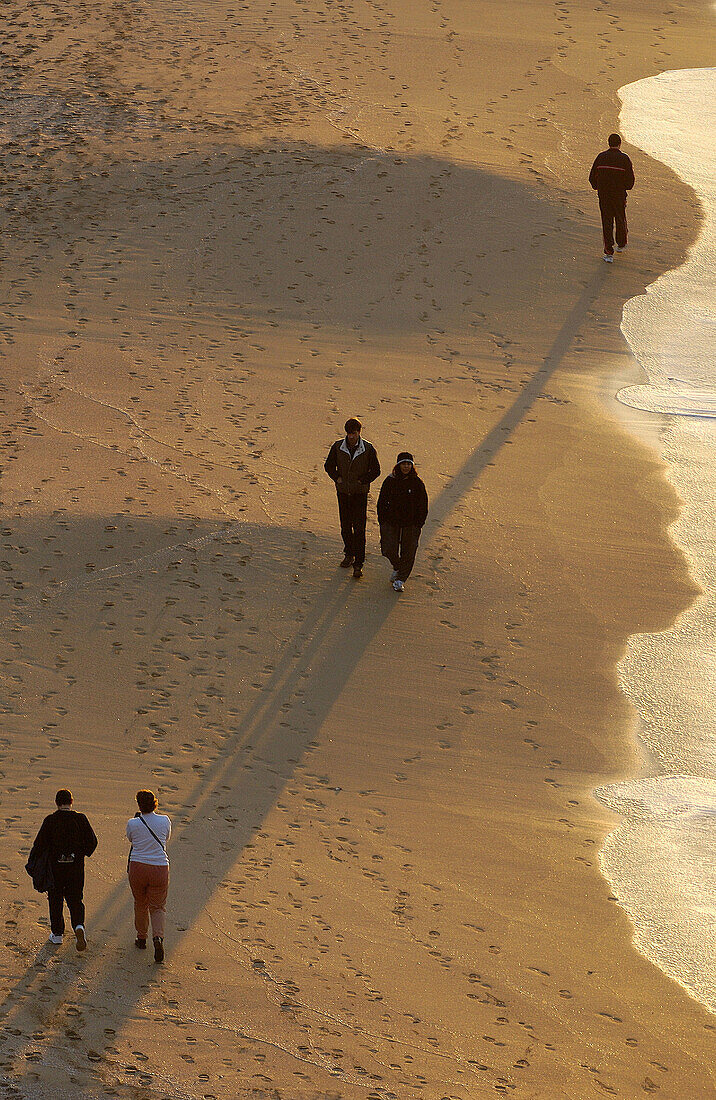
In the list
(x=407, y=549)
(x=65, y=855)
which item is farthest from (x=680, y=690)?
(x=65, y=855)

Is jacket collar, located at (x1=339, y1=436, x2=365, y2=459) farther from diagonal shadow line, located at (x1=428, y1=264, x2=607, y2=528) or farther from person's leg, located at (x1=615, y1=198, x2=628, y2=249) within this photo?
person's leg, located at (x1=615, y1=198, x2=628, y2=249)

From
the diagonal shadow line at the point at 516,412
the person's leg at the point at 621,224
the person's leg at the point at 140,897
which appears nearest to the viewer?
the person's leg at the point at 140,897

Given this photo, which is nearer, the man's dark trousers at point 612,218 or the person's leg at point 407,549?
the person's leg at point 407,549

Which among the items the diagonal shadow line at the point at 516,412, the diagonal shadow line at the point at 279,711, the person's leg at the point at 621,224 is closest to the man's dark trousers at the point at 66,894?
the diagonal shadow line at the point at 279,711

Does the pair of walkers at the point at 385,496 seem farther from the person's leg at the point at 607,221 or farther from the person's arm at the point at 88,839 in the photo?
the person's leg at the point at 607,221

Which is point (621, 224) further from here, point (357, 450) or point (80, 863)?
point (80, 863)

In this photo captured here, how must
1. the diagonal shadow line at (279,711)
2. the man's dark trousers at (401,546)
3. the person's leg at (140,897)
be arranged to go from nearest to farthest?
the person's leg at (140,897) < the diagonal shadow line at (279,711) < the man's dark trousers at (401,546)

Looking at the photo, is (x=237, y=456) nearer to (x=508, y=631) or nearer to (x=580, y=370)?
(x=508, y=631)

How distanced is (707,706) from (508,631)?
1869mm

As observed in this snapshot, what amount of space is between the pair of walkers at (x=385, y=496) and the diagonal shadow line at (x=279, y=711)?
1.66 ft

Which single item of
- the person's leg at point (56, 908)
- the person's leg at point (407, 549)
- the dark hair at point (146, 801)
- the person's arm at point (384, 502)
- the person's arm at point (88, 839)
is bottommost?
the person's leg at point (407, 549)

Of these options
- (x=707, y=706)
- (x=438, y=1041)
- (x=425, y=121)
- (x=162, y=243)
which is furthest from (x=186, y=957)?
(x=425, y=121)

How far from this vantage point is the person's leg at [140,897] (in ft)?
25.8

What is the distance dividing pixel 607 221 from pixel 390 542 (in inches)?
354
